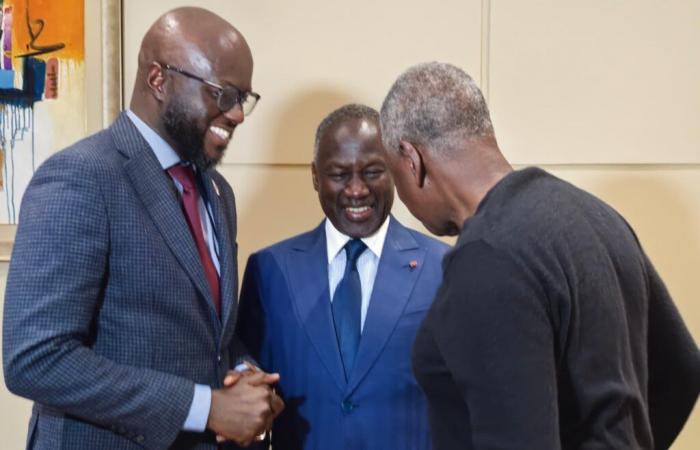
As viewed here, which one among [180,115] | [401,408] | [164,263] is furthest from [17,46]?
[401,408]

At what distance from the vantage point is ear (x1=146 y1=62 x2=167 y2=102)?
1377 mm

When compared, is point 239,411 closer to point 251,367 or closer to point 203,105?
point 251,367

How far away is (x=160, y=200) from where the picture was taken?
4.25 feet

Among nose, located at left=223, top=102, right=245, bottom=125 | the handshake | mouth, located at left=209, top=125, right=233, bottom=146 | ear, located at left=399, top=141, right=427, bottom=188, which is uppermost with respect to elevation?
nose, located at left=223, top=102, right=245, bottom=125

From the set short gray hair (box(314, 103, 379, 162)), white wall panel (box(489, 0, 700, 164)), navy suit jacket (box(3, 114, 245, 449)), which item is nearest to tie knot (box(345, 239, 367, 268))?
short gray hair (box(314, 103, 379, 162))

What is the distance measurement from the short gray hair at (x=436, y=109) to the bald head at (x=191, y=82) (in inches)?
15.2

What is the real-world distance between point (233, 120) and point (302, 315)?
52 centimetres

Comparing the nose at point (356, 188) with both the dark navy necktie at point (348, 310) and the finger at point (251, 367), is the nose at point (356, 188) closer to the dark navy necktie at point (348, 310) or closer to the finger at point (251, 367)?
the dark navy necktie at point (348, 310)

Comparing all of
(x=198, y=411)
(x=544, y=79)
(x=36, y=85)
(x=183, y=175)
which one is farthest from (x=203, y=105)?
(x=544, y=79)

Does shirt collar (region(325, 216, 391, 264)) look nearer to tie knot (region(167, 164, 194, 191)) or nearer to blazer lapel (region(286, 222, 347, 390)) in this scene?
blazer lapel (region(286, 222, 347, 390))

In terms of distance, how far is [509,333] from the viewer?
0.88 meters

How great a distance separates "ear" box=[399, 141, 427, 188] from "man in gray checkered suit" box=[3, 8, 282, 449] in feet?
1.39

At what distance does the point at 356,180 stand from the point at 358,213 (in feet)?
0.27

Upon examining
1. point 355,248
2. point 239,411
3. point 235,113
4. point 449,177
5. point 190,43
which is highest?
point 190,43
